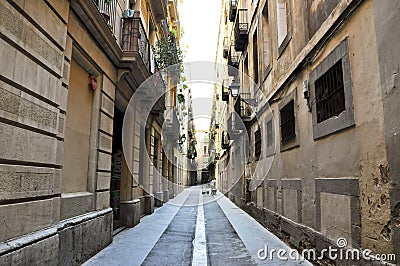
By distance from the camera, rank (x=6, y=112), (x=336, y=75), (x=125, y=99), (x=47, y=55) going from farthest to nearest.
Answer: (x=125, y=99), (x=336, y=75), (x=47, y=55), (x=6, y=112)

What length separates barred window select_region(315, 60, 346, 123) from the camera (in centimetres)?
464

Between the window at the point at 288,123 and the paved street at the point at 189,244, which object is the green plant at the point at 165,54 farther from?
the paved street at the point at 189,244

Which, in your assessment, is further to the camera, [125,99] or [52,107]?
[125,99]

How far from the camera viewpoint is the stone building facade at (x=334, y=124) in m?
3.42

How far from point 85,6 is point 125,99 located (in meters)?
4.00

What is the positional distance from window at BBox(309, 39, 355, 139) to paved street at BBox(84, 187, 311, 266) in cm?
255

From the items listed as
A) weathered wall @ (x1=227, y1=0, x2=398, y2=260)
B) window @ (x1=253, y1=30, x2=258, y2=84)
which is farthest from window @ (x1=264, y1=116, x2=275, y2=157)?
window @ (x1=253, y1=30, x2=258, y2=84)

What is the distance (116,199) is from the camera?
29.8 ft

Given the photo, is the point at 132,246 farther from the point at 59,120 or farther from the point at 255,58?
the point at 255,58

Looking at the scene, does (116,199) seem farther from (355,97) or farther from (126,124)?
(355,97)

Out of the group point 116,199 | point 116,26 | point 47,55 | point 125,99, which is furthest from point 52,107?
point 116,199

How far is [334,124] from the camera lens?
4.67 metres

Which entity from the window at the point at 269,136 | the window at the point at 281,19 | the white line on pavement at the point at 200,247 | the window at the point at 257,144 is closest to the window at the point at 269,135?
the window at the point at 269,136

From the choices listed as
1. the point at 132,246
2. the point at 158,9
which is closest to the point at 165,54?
the point at 158,9
